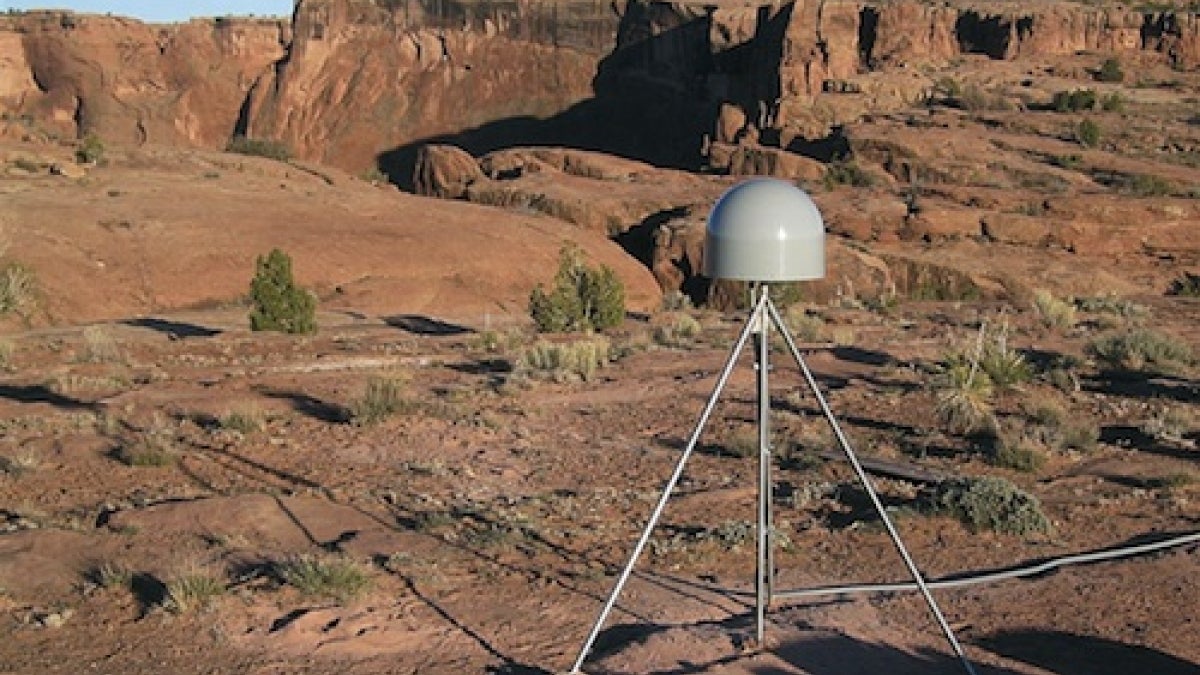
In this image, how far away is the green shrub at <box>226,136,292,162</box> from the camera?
47688mm

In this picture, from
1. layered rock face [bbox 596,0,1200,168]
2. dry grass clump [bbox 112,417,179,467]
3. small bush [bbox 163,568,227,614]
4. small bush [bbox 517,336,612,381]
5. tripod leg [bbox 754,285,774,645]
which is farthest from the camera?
layered rock face [bbox 596,0,1200,168]

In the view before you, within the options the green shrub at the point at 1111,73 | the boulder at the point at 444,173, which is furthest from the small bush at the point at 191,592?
the green shrub at the point at 1111,73

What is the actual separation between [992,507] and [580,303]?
11.9 metres

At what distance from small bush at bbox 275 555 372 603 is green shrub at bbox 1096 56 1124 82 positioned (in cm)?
4130

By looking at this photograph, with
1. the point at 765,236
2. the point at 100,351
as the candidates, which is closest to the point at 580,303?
the point at 100,351

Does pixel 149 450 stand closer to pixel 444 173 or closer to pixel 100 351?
pixel 100 351

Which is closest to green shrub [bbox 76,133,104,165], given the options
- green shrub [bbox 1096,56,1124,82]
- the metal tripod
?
green shrub [bbox 1096,56,1124,82]

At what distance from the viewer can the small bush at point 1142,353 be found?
546 inches

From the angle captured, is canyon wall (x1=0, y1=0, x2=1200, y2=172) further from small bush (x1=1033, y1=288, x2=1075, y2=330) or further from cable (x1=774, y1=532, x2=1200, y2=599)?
cable (x1=774, y1=532, x2=1200, y2=599)

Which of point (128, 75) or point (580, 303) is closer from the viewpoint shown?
point (580, 303)

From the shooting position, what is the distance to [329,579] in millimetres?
7121

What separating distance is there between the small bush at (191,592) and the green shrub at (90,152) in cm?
3076

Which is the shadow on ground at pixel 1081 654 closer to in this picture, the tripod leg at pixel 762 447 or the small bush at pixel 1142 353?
the tripod leg at pixel 762 447

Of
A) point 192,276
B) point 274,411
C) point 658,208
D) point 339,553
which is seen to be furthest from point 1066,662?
point 658,208
